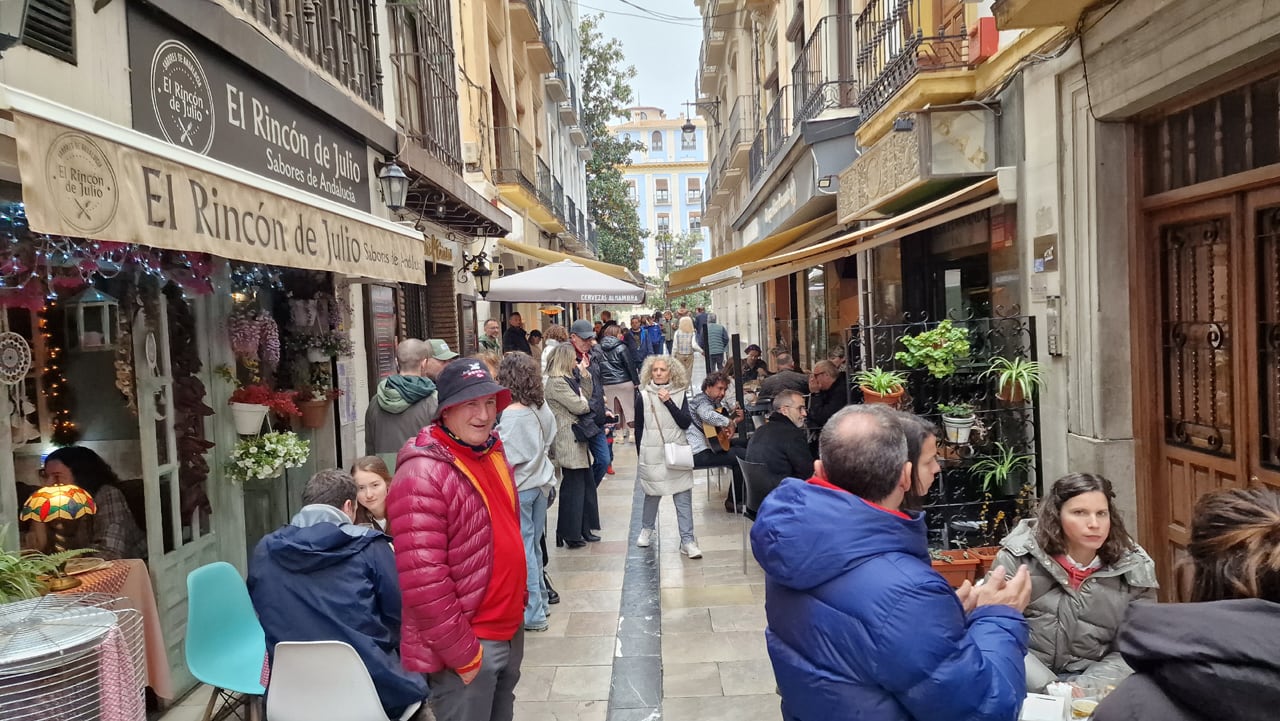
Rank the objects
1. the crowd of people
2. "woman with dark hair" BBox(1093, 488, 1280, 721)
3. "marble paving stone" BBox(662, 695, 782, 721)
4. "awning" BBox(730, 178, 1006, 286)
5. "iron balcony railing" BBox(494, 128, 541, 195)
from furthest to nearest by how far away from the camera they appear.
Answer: "iron balcony railing" BBox(494, 128, 541, 195) < "awning" BBox(730, 178, 1006, 286) < "marble paving stone" BBox(662, 695, 782, 721) < the crowd of people < "woman with dark hair" BBox(1093, 488, 1280, 721)

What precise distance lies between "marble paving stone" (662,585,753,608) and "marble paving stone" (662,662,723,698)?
1002mm

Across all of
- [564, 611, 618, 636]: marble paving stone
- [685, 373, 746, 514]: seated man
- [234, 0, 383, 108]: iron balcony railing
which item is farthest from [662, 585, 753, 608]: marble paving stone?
[234, 0, 383, 108]: iron balcony railing

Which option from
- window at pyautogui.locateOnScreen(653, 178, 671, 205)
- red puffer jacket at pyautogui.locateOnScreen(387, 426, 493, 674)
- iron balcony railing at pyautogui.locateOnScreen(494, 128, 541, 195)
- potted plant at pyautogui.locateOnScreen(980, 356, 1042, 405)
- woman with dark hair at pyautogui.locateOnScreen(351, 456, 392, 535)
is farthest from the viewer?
window at pyautogui.locateOnScreen(653, 178, 671, 205)

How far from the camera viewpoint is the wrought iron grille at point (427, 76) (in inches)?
379

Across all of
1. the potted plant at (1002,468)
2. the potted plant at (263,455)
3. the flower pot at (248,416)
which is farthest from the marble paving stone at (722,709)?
the flower pot at (248,416)

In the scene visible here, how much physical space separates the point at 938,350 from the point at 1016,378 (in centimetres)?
58

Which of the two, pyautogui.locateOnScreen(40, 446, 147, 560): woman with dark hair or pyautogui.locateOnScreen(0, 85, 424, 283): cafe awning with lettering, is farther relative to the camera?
pyautogui.locateOnScreen(40, 446, 147, 560): woman with dark hair

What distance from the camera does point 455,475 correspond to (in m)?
2.93

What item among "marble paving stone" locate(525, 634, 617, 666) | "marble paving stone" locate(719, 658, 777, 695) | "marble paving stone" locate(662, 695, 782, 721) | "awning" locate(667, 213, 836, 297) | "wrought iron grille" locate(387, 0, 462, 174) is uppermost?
"wrought iron grille" locate(387, 0, 462, 174)

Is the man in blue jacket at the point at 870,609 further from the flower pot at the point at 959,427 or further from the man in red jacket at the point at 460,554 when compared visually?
the flower pot at the point at 959,427

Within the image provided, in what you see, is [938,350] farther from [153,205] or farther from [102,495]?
[102,495]

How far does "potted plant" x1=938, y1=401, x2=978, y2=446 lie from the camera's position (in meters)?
5.45

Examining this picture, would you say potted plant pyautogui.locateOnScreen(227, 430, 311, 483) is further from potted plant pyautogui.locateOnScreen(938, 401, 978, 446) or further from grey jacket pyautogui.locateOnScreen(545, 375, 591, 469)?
potted plant pyautogui.locateOnScreen(938, 401, 978, 446)

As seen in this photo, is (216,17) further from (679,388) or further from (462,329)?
(462,329)
